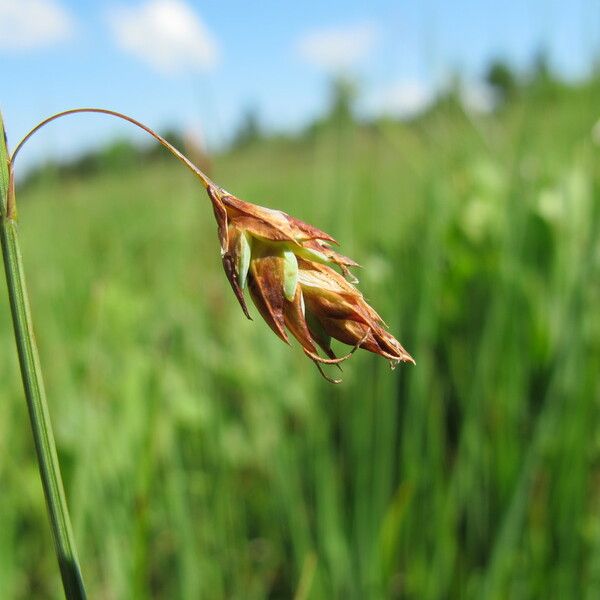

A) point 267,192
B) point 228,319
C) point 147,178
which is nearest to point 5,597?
point 228,319

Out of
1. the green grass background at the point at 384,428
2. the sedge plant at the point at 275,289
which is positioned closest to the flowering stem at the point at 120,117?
the sedge plant at the point at 275,289

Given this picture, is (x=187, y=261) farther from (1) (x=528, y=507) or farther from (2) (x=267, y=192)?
(1) (x=528, y=507)

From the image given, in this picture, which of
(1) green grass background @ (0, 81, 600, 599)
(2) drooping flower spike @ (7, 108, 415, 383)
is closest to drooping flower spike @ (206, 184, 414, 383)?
(2) drooping flower spike @ (7, 108, 415, 383)

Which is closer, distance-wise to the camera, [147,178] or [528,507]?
[528,507]

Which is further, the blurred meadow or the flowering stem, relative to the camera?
the blurred meadow

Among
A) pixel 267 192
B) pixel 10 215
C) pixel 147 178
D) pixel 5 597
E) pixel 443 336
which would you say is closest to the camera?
pixel 10 215

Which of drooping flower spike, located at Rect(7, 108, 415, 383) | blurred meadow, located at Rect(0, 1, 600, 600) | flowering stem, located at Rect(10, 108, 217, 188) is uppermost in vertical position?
flowering stem, located at Rect(10, 108, 217, 188)

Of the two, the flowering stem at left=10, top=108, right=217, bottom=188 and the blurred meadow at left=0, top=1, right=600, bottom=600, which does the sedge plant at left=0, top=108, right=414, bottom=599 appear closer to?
the flowering stem at left=10, top=108, right=217, bottom=188
